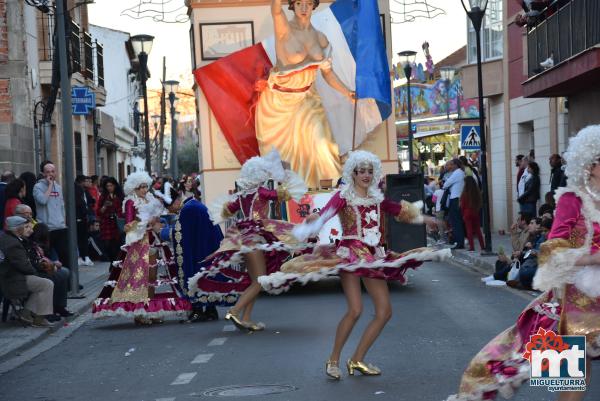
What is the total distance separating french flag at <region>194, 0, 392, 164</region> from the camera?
1758 centimetres

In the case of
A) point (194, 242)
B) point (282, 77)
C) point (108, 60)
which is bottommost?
point (194, 242)

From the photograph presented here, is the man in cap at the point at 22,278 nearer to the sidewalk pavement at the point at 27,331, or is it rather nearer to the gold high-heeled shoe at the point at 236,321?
the sidewalk pavement at the point at 27,331

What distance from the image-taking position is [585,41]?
67.2ft

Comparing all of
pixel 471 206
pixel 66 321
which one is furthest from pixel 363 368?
pixel 471 206

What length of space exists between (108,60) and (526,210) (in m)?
37.0

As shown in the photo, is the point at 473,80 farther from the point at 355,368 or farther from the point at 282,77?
the point at 355,368

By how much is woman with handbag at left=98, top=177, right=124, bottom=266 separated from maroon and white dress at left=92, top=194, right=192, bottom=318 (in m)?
6.02

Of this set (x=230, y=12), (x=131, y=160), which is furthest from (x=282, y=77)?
(x=131, y=160)

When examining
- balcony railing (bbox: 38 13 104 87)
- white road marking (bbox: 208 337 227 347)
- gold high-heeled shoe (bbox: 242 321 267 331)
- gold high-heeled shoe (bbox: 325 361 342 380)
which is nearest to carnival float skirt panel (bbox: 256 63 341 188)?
gold high-heeled shoe (bbox: 242 321 267 331)

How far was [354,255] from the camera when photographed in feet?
29.7

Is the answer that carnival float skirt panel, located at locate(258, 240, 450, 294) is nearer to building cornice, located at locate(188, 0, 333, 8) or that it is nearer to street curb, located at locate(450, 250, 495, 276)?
building cornice, located at locate(188, 0, 333, 8)

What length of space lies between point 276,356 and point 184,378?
3.86 feet

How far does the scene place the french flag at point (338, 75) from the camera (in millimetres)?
17578

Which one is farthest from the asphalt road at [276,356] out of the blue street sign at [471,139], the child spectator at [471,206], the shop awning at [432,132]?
the shop awning at [432,132]
